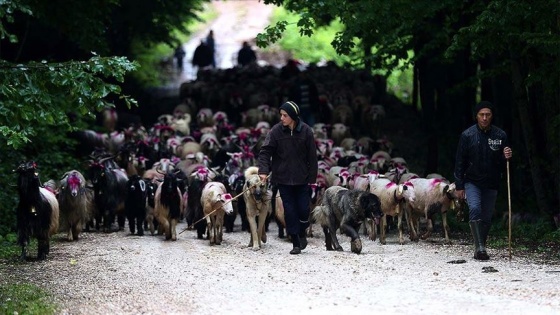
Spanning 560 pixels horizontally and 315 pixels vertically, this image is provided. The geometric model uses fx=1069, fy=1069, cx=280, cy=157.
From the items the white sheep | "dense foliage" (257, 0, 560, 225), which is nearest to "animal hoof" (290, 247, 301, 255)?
the white sheep

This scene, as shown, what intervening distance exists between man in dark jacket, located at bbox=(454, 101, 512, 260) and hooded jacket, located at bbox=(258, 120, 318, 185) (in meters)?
2.23

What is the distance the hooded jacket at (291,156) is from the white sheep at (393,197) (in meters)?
3.09

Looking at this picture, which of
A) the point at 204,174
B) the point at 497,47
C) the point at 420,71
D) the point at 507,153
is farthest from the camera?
the point at 420,71

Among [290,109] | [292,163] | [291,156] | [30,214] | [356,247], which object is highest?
[290,109]

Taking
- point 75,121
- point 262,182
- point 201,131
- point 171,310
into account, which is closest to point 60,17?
point 75,121

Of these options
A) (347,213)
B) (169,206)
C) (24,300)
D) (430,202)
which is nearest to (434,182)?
(430,202)

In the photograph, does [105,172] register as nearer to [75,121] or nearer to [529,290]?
[75,121]

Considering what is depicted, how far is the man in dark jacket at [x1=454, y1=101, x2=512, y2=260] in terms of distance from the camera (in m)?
15.0

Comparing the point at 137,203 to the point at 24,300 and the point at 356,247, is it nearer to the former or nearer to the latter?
the point at 356,247

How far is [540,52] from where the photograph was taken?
18.7 metres

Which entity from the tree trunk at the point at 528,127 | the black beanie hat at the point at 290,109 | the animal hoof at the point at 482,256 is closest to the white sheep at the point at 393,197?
the tree trunk at the point at 528,127

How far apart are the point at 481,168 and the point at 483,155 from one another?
0.61 ft

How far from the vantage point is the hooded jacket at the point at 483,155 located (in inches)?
593

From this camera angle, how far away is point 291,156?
1599cm
